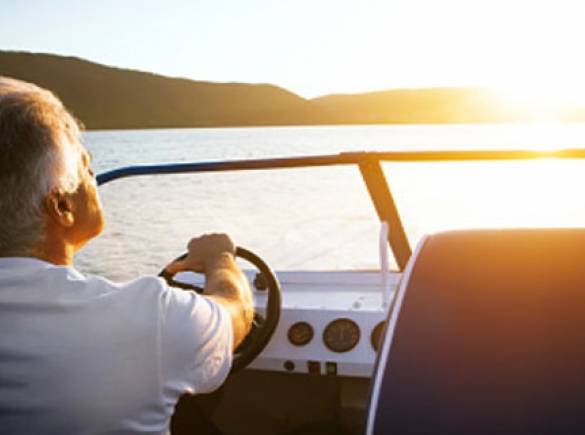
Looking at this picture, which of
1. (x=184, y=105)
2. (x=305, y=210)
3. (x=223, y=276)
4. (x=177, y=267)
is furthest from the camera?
(x=184, y=105)

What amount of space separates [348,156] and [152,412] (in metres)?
1.26

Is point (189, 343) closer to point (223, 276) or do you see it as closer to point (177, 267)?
point (223, 276)

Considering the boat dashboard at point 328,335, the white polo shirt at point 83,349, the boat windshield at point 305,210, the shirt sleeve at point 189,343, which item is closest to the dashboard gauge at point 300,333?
the boat dashboard at point 328,335

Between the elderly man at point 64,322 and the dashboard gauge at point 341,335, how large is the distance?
39.2 inches

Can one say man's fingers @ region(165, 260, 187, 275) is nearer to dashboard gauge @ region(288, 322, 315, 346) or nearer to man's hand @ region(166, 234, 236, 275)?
man's hand @ region(166, 234, 236, 275)

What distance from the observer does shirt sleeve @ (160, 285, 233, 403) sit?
113cm

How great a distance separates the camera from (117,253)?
935 centimetres

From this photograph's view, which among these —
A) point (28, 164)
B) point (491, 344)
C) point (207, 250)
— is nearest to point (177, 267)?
point (207, 250)

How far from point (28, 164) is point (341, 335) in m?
1.25

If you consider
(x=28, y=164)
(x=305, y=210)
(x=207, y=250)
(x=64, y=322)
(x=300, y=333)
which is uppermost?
(x=305, y=210)

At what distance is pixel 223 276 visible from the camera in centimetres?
145

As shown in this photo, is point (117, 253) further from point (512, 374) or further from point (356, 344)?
point (512, 374)

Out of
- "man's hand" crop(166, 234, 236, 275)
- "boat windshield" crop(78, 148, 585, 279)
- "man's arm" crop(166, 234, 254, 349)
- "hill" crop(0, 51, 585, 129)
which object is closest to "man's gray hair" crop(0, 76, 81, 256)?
"man's arm" crop(166, 234, 254, 349)

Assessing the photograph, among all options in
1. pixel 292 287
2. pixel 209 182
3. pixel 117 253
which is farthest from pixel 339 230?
pixel 209 182
